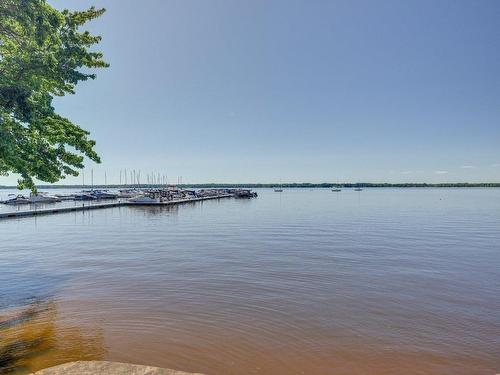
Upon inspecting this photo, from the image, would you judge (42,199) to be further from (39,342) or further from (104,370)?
(104,370)

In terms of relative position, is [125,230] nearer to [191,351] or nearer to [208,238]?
[208,238]

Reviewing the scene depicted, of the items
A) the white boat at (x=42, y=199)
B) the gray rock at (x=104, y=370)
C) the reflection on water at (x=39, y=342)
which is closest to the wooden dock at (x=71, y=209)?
the white boat at (x=42, y=199)

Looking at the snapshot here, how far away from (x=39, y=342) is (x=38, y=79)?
25.5ft

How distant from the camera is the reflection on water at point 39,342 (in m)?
7.23

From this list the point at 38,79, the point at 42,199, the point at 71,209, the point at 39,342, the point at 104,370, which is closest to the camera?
the point at 104,370

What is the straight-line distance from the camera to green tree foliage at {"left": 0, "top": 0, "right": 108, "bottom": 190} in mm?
9969

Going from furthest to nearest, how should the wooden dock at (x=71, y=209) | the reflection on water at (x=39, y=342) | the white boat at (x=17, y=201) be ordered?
the white boat at (x=17, y=201)
the wooden dock at (x=71, y=209)
the reflection on water at (x=39, y=342)

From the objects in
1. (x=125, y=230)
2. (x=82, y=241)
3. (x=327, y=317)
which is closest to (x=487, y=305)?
(x=327, y=317)

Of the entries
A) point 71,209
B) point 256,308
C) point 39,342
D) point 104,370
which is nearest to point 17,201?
point 71,209

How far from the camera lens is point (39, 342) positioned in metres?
8.25

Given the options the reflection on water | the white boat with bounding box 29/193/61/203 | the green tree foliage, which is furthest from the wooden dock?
the reflection on water

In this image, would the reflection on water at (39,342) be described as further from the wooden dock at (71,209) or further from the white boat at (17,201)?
the white boat at (17,201)

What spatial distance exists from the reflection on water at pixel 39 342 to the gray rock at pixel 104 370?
1.45m

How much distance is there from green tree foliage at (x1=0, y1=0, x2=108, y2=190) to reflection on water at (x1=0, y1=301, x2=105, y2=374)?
481cm
